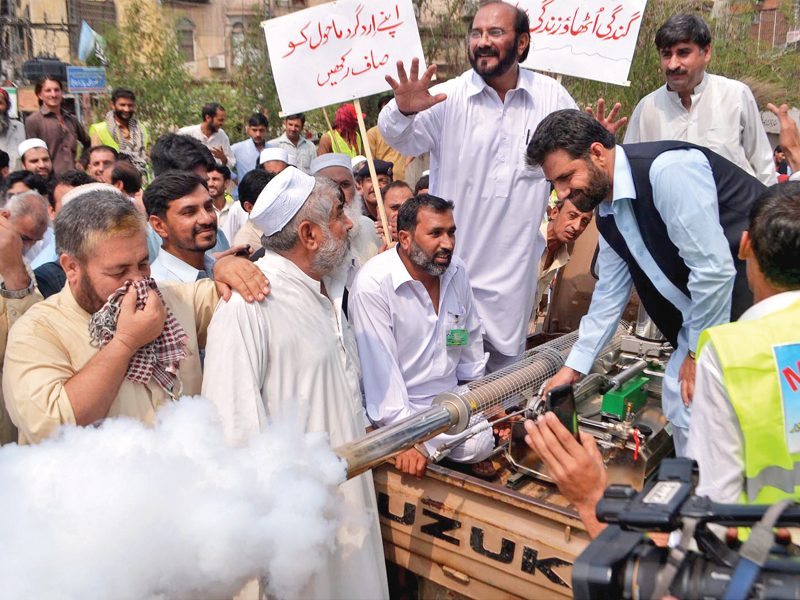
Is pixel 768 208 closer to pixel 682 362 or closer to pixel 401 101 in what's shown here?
pixel 682 362

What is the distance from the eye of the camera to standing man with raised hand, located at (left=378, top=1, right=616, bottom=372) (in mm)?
3836

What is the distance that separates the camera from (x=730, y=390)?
1550mm

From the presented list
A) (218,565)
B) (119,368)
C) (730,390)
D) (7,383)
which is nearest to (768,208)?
(730,390)

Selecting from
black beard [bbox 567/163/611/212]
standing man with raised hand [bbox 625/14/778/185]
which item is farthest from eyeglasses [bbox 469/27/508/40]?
black beard [bbox 567/163/611/212]

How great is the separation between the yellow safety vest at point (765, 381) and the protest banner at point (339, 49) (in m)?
3.27

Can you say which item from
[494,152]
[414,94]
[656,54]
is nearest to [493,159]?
[494,152]

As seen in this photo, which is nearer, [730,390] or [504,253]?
[730,390]

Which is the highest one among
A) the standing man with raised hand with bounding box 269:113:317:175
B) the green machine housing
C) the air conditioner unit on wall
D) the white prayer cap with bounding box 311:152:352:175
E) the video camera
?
the air conditioner unit on wall

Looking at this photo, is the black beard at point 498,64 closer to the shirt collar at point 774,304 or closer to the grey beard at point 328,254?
the grey beard at point 328,254

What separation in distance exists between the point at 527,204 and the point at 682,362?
1.42 metres

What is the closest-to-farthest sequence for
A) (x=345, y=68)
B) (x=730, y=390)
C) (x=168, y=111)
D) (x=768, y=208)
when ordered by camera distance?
1. (x=730, y=390)
2. (x=768, y=208)
3. (x=345, y=68)
4. (x=168, y=111)

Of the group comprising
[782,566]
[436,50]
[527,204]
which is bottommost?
[782,566]

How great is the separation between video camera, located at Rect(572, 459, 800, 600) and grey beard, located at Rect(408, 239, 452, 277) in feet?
7.88

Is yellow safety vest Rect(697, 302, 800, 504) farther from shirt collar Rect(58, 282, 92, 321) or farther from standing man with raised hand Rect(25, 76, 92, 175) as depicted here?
standing man with raised hand Rect(25, 76, 92, 175)
